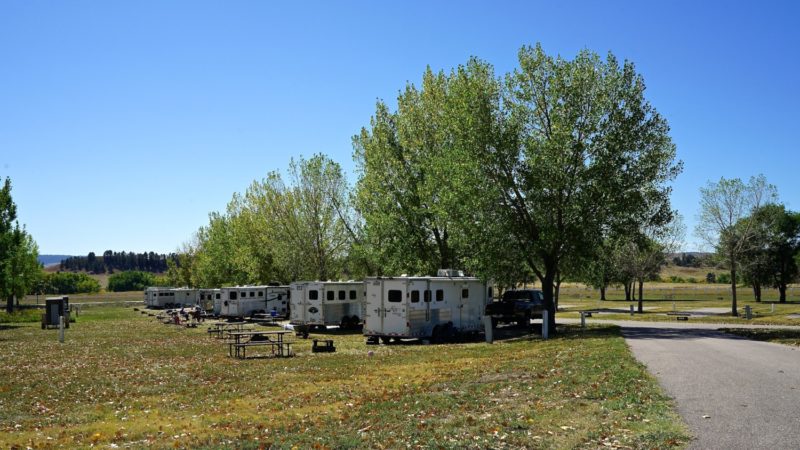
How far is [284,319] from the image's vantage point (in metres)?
50.7

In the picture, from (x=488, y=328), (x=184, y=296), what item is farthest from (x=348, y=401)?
(x=184, y=296)

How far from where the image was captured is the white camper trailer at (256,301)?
51781mm

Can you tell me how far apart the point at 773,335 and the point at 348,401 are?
2043 cm

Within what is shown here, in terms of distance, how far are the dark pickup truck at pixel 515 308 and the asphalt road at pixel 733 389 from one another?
48.3ft

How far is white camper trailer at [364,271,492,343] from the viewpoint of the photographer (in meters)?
28.8

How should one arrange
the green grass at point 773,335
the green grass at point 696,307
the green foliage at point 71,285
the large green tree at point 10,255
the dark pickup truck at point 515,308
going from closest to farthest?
the green grass at point 773,335
the dark pickup truck at point 515,308
the green grass at point 696,307
the large green tree at point 10,255
the green foliage at point 71,285

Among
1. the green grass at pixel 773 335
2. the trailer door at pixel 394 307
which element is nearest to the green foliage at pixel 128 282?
the trailer door at pixel 394 307

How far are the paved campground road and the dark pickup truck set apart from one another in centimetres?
1476

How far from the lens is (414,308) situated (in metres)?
28.9

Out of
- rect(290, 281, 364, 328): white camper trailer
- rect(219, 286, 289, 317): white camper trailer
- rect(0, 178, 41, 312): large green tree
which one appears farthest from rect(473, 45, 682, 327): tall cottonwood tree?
rect(0, 178, 41, 312): large green tree

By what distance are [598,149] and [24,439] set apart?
84.4 ft

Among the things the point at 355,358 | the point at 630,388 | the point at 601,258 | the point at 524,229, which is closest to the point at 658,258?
the point at 601,258

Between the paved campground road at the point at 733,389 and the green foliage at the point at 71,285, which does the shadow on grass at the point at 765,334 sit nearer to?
the paved campground road at the point at 733,389

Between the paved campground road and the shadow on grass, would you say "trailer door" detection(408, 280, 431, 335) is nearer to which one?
the paved campground road
